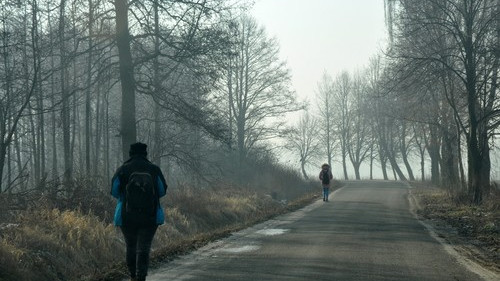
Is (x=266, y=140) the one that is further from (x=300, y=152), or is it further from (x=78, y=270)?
(x=78, y=270)

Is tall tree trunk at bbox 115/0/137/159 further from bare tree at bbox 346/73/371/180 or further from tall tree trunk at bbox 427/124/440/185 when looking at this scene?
bare tree at bbox 346/73/371/180

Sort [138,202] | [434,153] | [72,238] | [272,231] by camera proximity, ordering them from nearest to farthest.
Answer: [138,202], [72,238], [272,231], [434,153]

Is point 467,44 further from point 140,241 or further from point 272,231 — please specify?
point 140,241

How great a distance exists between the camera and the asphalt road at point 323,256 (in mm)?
9234

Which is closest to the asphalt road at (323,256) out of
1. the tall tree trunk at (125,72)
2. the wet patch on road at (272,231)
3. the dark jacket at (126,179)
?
the wet patch on road at (272,231)

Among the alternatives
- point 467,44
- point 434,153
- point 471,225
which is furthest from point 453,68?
point 434,153

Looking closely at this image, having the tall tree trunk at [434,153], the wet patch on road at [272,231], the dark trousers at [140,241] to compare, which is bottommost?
the wet patch on road at [272,231]

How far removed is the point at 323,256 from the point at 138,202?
177 inches

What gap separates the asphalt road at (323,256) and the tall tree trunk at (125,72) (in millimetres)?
5521

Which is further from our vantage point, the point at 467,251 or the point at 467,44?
the point at 467,44

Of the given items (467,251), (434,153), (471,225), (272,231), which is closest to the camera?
(467,251)

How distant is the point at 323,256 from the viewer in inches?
437

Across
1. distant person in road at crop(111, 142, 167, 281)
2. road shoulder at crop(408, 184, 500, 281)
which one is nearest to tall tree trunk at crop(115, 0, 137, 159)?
road shoulder at crop(408, 184, 500, 281)

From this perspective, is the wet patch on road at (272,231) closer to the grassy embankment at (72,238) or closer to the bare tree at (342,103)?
the grassy embankment at (72,238)
